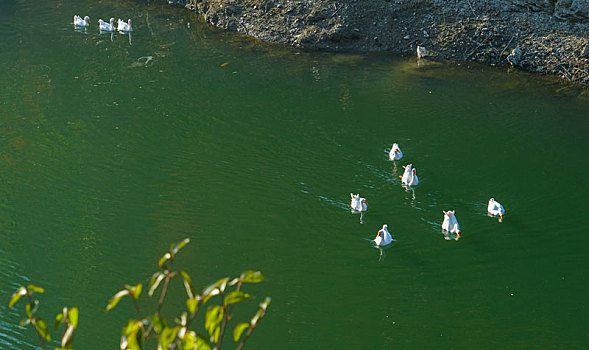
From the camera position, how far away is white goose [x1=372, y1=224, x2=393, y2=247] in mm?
12148

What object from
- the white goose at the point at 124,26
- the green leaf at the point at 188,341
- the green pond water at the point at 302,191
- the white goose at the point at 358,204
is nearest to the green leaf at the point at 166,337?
the green leaf at the point at 188,341

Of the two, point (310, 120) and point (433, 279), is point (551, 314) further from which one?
point (310, 120)

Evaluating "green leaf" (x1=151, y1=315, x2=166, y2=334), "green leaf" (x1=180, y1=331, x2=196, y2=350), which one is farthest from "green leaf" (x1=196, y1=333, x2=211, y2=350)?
"green leaf" (x1=151, y1=315, x2=166, y2=334)

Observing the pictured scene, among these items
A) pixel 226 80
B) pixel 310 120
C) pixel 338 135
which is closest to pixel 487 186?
pixel 338 135

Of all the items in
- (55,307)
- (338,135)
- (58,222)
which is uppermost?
(338,135)

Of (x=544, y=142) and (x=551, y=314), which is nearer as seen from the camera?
(x=551, y=314)

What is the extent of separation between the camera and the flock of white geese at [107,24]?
23422 mm

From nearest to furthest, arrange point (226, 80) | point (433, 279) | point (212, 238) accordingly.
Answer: point (433, 279), point (212, 238), point (226, 80)

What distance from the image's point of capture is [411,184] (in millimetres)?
13992

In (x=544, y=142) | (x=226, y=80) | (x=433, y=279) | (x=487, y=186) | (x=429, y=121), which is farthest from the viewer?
(x=226, y=80)

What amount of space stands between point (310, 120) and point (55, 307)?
8.42 meters

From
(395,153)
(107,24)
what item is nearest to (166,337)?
(395,153)

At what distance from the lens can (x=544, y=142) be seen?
52.3 ft

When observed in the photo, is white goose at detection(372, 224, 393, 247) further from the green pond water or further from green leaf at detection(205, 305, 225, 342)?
green leaf at detection(205, 305, 225, 342)
